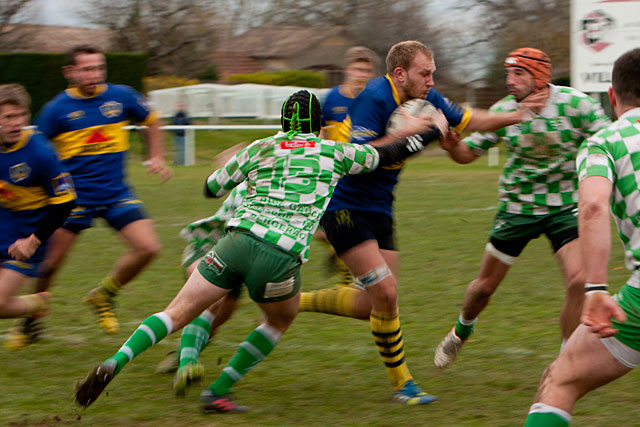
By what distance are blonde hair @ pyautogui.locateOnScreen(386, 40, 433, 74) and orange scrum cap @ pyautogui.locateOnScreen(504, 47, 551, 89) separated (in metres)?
0.73

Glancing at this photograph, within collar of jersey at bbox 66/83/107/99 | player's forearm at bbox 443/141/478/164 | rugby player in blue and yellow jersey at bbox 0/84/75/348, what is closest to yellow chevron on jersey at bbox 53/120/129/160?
collar of jersey at bbox 66/83/107/99

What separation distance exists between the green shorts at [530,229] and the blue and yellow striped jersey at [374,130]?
0.71m

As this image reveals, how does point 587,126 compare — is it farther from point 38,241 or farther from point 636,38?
point 636,38

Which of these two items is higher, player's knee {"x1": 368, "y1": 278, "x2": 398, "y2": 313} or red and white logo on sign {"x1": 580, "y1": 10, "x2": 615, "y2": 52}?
red and white logo on sign {"x1": 580, "y1": 10, "x2": 615, "y2": 52}

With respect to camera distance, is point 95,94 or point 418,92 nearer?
point 418,92

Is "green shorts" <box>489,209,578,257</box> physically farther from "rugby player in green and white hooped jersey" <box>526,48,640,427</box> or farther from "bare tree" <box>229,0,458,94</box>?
"bare tree" <box>229,0,458,94</box>

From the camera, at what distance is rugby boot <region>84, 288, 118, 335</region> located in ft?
20.6

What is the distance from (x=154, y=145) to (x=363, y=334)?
2244 mm

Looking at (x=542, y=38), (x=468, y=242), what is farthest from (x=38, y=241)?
(x=542, y=38)

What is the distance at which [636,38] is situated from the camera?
1505 centimetres

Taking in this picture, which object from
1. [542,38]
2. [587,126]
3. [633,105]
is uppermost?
[633,105]

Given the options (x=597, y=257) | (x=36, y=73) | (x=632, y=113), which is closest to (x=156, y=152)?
(x=632, y=113)

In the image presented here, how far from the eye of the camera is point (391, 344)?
486cm

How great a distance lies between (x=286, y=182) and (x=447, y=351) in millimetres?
1776
